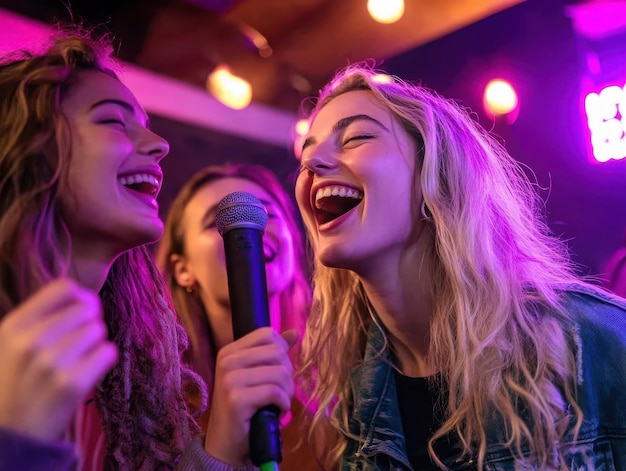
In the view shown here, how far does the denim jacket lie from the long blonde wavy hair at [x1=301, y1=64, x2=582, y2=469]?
1.0 inches

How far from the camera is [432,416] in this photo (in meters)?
1.43

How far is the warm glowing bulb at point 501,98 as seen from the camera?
3020mm

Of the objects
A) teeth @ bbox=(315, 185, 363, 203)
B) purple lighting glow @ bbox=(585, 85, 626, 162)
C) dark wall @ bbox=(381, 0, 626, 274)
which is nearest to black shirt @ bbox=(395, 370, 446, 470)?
teeth @ bbox=(315, 185, 363, 203)

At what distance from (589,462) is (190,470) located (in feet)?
2.62

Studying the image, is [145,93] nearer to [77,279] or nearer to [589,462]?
[77,279]

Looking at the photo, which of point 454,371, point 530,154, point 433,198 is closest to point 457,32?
point 530,154

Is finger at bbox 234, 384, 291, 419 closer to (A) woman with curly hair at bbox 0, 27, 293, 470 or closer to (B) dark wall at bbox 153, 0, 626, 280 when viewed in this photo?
(A) woman with curly hair at bbox 0, 27, 293, 470

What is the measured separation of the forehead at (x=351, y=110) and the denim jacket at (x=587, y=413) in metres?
0.64

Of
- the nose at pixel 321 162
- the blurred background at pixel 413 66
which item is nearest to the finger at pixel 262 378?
the nose at pixel 321 162

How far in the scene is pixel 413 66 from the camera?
11.3 feet

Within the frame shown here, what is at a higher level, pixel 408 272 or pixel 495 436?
pixel 408 272

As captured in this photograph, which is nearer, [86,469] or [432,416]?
[86,469]

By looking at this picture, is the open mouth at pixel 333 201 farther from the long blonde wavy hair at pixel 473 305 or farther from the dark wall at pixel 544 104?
the dark wall at pixel 544 104

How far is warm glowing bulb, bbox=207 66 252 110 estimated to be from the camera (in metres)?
3.49
